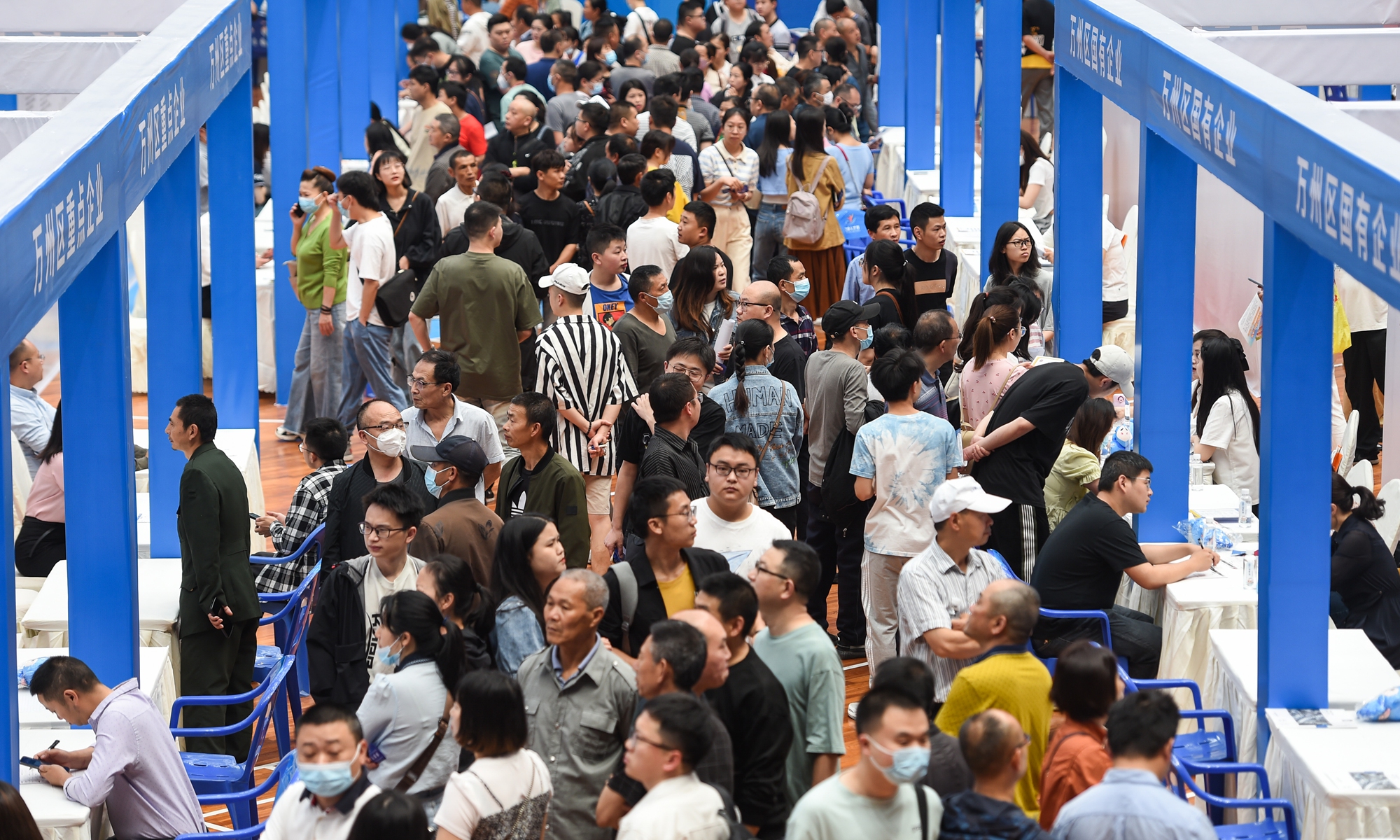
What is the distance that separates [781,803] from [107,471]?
261 centimetres

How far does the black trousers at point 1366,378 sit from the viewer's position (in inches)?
388

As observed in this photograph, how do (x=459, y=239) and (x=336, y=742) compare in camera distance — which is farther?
(x=459, y=239)

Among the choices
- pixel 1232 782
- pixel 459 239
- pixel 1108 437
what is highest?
pixel 459 239

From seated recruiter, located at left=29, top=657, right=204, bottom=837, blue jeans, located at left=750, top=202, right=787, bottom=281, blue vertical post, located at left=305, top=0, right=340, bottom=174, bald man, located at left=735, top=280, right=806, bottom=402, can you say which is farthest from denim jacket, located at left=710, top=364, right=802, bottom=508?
blue vertical post, located at left=305, top=0, right=340, bottom=174

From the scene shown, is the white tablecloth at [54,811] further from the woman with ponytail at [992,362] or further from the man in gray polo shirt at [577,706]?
the woman with ponytail at [992,362]

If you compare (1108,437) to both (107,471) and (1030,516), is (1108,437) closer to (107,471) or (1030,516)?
(1030,516)

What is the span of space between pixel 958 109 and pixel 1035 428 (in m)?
6.62

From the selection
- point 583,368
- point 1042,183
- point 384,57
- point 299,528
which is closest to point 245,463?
point 299,528

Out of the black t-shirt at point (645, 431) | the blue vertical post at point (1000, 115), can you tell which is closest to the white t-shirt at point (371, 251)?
the black t-shirt at point (645, 431)

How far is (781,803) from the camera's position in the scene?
4.04 metres

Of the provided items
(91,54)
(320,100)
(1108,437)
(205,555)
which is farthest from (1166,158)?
(320,100)

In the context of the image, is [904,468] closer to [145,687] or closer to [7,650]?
[145,687]

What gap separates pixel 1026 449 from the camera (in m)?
6.45

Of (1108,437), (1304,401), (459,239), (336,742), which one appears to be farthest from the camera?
(459,239)
